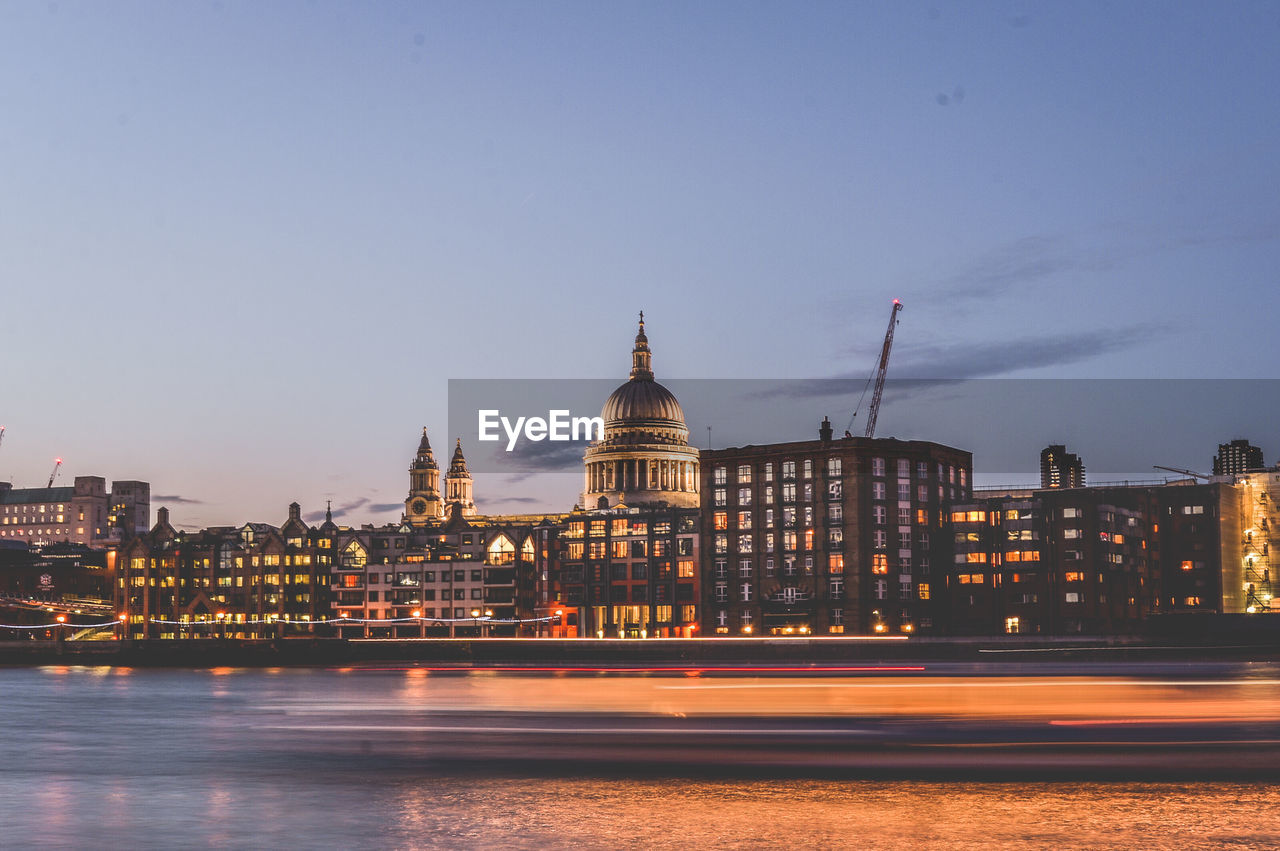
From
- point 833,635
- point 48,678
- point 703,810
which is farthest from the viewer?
point 833,635

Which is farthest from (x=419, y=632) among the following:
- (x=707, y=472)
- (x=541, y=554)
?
(x=707, y=472)

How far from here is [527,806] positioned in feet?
75.3

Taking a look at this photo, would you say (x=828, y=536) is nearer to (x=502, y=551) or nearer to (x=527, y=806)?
(x=502, y=551)

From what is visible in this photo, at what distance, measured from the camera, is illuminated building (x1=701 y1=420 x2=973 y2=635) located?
526 ft

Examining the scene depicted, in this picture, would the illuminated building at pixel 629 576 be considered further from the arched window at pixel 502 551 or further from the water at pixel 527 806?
the water at pixel 527 806

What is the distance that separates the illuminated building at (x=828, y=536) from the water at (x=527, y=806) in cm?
12804

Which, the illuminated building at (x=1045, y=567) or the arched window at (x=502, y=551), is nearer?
the illuminated building at (x=1045, y=567)

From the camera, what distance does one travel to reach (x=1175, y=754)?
1179 inches

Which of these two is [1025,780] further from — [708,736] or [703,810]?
[708,736]

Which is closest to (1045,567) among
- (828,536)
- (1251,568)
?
(828,536)

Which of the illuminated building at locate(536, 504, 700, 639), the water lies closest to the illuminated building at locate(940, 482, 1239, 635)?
the illuminated building at locate(536, 504, 700, 639)

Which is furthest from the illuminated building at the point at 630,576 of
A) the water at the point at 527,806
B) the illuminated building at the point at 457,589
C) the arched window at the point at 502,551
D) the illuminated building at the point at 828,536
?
the water at the point at 527,806

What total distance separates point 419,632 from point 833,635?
62.2m

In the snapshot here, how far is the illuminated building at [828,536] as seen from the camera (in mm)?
160250
